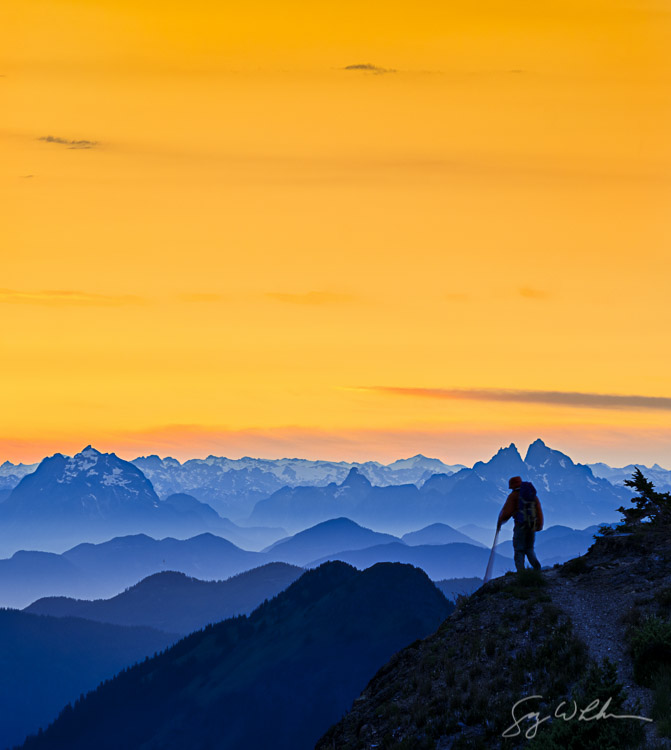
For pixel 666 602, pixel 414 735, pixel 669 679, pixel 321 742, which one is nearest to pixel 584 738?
pixel 669 679

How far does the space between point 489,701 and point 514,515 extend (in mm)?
9473

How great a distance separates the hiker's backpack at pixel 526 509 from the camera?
35344mm

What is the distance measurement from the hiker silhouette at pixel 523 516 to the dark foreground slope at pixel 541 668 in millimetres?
1184

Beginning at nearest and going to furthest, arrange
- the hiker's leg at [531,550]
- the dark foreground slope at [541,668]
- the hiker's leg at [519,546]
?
the dark foreground slope at [541,668] → the hiker's leg at [519,546] → the hiker's leg at [531,550]

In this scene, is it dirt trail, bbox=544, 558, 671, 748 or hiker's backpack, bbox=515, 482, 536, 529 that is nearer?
dirt trail, bbox=544, 558, 671, 748

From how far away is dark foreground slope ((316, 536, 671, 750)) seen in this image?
2392cm

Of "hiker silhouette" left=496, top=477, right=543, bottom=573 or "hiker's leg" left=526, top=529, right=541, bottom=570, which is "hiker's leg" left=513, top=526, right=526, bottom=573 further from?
"hiker's leg" left=526, top=529, right=541, bottom=570

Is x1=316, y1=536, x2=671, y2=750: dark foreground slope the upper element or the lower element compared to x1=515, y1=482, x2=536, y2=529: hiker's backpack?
lower

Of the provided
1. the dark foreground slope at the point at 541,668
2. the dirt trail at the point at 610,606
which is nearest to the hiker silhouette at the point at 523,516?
the dark foreground slope at the point at 541,668

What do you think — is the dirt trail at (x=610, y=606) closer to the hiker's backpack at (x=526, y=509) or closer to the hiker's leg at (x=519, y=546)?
the hiker's leg at (x=519, y=546)

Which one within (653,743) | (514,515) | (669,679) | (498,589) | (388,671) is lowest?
(653,743)

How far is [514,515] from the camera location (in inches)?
1403

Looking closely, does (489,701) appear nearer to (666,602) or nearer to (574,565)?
(666,602)

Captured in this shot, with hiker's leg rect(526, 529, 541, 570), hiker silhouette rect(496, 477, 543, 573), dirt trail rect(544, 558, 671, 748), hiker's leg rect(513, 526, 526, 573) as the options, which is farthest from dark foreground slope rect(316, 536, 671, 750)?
hiker silhouette rect(496, 477, 543, 573)
